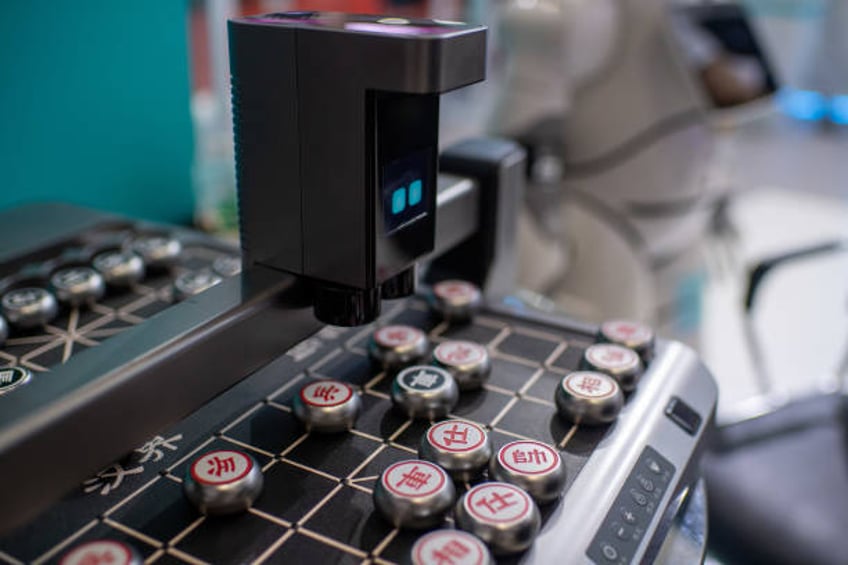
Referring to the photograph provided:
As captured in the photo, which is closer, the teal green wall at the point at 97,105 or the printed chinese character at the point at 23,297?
the printed chinese character at the point at 23,297

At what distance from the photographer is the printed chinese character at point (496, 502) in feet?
1.82

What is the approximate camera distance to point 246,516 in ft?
1.92

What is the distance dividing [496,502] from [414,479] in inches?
2.3

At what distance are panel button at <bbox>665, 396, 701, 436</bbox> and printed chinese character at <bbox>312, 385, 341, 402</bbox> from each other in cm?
29

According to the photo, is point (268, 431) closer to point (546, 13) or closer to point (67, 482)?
point (67, 482)

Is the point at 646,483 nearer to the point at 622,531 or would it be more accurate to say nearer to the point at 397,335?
the point at 622,531

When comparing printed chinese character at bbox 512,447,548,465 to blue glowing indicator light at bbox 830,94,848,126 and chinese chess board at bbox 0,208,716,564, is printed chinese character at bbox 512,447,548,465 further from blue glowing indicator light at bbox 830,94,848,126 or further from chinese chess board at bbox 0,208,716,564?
blue glowing indicator light at bbox 830,94,848,126

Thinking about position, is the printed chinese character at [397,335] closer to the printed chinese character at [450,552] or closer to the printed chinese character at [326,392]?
the printed chinese character at [326,392]

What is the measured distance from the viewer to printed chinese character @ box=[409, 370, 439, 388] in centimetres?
70

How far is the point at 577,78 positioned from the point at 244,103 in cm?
144

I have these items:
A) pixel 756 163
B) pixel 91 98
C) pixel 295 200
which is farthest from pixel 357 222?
pixel 756 163

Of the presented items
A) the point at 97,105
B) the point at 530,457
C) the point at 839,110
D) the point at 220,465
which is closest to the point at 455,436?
the point at 530,457

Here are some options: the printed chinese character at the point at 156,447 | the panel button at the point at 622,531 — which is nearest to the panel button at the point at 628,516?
the panel button at the point at 622,531

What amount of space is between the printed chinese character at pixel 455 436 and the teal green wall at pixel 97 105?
26.2 inches
